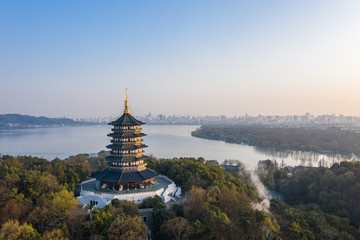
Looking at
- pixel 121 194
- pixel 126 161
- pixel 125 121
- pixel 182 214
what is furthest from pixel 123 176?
pixel 182 214

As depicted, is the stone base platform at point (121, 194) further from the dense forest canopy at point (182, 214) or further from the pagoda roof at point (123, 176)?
the dense forest canopy at point (182, 214)

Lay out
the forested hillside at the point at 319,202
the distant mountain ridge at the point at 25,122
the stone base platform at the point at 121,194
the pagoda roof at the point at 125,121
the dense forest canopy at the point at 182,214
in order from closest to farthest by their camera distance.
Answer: the dense forest canopy at the point at 182,214
the forested hillside at the point at 319,202
the stone base platform at the point at 121,194
the pagoda roof at the point at 125,121
the distant mountain ridge at the point at 25,122

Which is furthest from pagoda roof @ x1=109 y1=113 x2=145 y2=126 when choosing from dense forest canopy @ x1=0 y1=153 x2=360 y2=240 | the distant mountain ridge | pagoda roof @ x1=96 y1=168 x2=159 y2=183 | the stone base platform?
the distant mountain ridge

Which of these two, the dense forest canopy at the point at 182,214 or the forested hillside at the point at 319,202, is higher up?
the dense forest canopy at the point at 182,214

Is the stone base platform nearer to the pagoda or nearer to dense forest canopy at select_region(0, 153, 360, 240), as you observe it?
the pagoda

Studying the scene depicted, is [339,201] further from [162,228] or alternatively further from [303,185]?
[162,228]

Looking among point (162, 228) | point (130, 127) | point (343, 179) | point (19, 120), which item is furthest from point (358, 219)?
point (19, 120)

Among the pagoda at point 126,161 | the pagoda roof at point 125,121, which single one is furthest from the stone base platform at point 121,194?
the pagoda roof at point 125,121

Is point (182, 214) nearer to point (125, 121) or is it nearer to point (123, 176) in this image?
point (123, 176)
